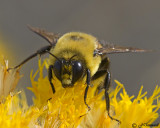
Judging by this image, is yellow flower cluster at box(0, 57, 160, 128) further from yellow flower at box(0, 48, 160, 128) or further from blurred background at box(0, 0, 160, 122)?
blurred background at box(0, 0, 160, 122)

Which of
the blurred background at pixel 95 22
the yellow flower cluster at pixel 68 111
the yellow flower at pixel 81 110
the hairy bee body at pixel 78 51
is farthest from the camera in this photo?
the blurred background at pixel 95 22

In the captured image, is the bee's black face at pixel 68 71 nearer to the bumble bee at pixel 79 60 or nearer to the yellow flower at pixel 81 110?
the bumble bee at pixel 79 60

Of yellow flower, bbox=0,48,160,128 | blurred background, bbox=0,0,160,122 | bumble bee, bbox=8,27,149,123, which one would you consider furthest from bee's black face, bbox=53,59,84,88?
blurred background, bbox=0,0,160,122

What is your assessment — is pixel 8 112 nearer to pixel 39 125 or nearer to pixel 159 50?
pixel 39 125

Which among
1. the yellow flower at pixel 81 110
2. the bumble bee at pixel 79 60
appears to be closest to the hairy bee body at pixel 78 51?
the bumble bee at pixel 79 60

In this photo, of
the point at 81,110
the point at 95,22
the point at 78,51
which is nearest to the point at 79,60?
the point at 78,51

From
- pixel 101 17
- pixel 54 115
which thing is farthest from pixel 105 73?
pixel 101 17

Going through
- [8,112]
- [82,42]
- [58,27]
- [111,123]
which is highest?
[58,27]
